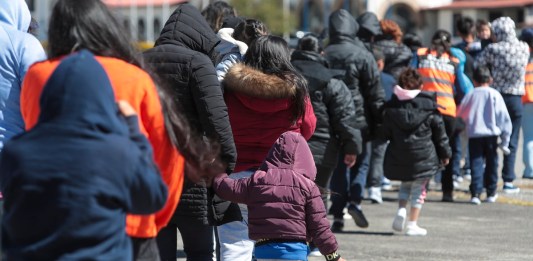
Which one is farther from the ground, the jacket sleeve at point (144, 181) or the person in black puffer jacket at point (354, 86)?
the jacket sleeve at point (144, 181)

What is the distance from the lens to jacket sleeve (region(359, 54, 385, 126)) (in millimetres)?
11148

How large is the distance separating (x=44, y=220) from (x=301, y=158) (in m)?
2.83

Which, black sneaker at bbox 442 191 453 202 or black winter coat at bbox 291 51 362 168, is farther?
black sneaker at bbox 442 191 453 202

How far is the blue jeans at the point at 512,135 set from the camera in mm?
14415

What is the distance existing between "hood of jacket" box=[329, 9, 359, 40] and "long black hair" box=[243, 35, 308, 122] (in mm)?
4167

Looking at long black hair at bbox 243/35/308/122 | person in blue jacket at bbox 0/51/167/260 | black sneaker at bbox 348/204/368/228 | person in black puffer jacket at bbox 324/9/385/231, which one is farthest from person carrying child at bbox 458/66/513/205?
person in blue jacket at bbox 0/51/167/260

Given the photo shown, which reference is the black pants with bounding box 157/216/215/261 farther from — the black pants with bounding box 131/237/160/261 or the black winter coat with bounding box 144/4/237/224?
the black pants with bounding box 131/237/160/261

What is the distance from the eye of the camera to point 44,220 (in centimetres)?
374

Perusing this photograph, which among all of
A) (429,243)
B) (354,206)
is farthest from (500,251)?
(354,206)

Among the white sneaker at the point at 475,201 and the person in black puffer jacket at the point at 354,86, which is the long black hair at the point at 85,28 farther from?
the white sneaker at the point at 475,201

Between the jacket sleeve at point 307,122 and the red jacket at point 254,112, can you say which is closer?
the red jacket at point 254,112

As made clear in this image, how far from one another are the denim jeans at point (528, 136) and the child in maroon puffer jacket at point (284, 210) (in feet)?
29.7

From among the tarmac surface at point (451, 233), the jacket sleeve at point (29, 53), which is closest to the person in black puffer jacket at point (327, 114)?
the tarmac surface at point (451, 233)

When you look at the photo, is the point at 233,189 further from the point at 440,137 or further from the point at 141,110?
the point at 440,137
